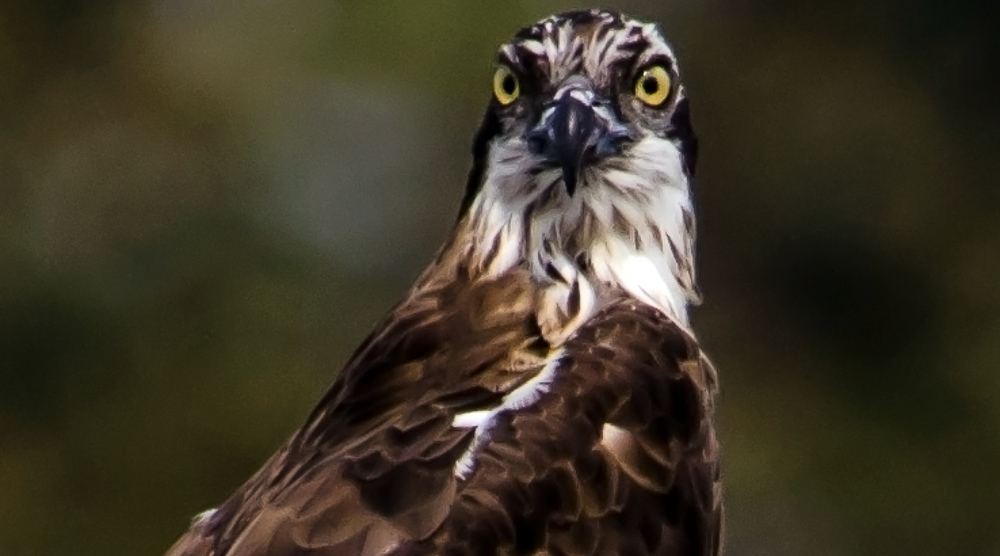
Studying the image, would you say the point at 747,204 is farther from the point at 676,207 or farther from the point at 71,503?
the point at 676,207

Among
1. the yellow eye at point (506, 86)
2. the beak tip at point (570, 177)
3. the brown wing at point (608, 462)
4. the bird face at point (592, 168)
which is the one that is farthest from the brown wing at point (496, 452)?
the yellow eye at point (506, 86)

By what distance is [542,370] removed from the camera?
354cm

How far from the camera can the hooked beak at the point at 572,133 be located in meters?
3.77

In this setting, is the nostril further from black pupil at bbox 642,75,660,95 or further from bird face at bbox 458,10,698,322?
black pupil at bbox 642,75,660,95

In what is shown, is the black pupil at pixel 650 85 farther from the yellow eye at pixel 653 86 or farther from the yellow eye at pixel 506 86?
the yellow eye at pixel 506 86

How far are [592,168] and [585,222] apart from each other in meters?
0.12

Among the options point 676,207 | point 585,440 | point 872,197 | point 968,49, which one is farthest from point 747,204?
point 585,440

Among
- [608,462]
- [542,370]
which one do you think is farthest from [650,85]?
[608,462]

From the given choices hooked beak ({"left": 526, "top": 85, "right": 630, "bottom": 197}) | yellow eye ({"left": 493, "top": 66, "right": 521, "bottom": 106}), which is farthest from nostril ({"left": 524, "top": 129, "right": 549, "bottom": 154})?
yellow eye ({"left": 493, "top": 66, "right": 521, "bottom": 106})

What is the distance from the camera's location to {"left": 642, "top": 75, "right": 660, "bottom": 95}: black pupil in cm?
399

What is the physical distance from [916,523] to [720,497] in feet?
20.9

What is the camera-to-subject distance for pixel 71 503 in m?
9.97

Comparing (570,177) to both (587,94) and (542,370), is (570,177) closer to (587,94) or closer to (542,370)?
(587,94)

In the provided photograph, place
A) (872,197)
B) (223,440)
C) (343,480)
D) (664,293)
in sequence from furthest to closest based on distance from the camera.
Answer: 1. (872,197)
2. (223,440)
3. (664,293)
4. (343,480)
